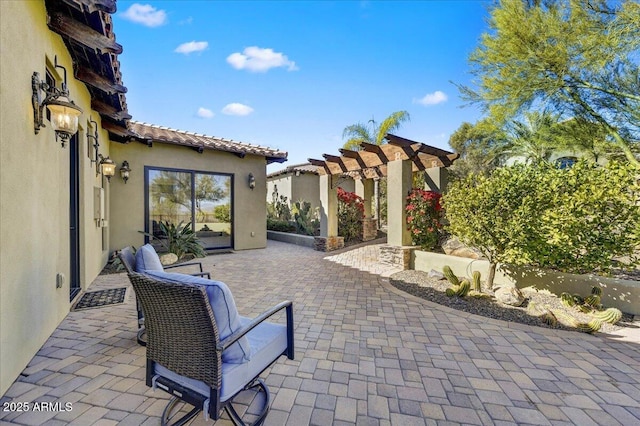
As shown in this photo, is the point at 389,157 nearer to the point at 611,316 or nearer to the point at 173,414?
the point at 611,316

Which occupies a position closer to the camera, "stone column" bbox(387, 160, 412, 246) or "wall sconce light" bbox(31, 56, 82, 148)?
"wall sconce light" bbox(31, 56, 82, 148)

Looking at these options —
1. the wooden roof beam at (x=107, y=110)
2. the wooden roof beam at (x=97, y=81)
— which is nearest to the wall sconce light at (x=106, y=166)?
the wooden roof beam at (x=107, y=110)

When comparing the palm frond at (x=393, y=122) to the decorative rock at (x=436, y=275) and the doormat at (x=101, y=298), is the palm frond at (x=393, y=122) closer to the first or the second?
the decorative rock at (x=436, y=275)

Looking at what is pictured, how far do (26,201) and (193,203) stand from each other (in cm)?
706

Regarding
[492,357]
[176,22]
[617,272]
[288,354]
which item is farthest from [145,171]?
[617,272]

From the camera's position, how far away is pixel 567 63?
7.01 meters

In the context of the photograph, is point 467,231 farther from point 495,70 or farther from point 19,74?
point 19,74

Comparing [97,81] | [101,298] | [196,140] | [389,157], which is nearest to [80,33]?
[97,81]

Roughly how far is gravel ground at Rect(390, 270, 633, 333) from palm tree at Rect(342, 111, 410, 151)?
9287 millimetres

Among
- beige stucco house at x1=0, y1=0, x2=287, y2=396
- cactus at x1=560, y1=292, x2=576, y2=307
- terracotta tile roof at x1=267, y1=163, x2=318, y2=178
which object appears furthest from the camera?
terracotta tile roof at x1=267, y1=163, x2=318, y2=178

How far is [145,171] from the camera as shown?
359 inches

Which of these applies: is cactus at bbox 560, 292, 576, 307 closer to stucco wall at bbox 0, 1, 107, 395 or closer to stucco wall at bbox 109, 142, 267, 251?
stucco wall at bbox 0, 1, 107, 395

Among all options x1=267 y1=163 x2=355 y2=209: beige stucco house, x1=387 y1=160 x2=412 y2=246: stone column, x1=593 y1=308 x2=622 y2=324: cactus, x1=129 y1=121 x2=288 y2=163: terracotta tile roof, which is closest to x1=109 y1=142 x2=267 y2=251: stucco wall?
x1=129 y1=121 x2=288 y2=163: terracotta tile roof

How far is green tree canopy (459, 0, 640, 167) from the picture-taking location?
6492mm
